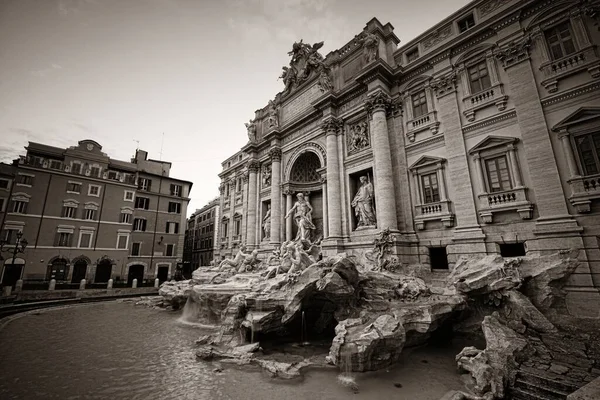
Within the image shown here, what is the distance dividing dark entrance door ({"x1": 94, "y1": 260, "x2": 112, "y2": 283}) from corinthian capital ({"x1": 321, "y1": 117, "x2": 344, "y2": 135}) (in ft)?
90.4

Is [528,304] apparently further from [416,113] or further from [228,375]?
[416,113]

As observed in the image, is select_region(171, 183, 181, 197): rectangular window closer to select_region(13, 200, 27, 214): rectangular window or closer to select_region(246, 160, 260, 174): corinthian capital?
select_region(13, 200, 27, 214): rectangular window

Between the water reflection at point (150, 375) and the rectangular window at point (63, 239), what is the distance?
19760 mm

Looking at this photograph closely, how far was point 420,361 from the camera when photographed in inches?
291

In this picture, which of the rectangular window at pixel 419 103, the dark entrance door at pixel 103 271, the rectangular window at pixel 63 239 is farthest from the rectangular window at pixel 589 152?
the rectangular window at pixel 63 239

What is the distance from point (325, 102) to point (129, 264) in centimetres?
2796

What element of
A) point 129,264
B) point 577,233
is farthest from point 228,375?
point 129,264

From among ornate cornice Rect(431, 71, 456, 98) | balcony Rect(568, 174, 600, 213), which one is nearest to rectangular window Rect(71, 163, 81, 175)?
ornate cornice Rect(431, 71, 456, 98)

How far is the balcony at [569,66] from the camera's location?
906cm

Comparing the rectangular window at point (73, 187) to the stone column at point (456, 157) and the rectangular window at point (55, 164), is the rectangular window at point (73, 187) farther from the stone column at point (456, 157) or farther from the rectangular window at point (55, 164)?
the stone column at point (456, 157)

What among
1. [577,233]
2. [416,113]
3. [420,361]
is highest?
[416,113]

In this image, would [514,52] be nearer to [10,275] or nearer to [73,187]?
[73,187]

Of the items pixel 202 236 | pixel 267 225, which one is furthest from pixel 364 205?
pixel 202 236

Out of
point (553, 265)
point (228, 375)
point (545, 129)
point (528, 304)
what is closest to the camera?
point (228, 375)
